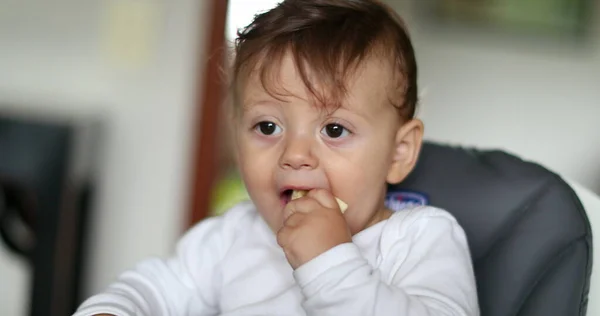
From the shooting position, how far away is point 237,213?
119 cm

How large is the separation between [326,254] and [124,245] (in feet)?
5.75

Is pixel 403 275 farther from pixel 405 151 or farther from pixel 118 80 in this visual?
pixel 118 80

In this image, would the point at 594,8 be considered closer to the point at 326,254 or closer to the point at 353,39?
the point at 353,39

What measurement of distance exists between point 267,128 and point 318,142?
3.3 inches

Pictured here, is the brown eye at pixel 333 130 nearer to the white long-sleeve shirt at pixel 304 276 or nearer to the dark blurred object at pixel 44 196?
the white long-sleeve shirt at pixel 304 276

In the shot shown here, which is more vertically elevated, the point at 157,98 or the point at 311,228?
the point at 311,228

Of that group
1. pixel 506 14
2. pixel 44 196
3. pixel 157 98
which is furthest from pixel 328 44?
pixel 506 14

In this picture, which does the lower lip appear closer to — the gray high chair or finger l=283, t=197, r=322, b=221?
finger l=283, t=197, r=322, b=221

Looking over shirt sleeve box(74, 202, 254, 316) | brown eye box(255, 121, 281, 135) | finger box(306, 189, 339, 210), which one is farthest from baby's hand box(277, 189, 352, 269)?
shirt sleeve box(74, 202, 254, 316)

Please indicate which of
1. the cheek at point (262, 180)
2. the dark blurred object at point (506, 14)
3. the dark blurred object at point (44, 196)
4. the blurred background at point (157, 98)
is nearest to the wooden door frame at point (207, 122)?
the blurred background at point (157, 98)

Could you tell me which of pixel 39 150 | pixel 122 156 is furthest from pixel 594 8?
pixel 39 150

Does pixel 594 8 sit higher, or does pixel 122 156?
pixel 594 8

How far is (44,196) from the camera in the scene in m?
2.17

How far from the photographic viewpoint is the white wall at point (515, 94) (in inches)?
98.8
